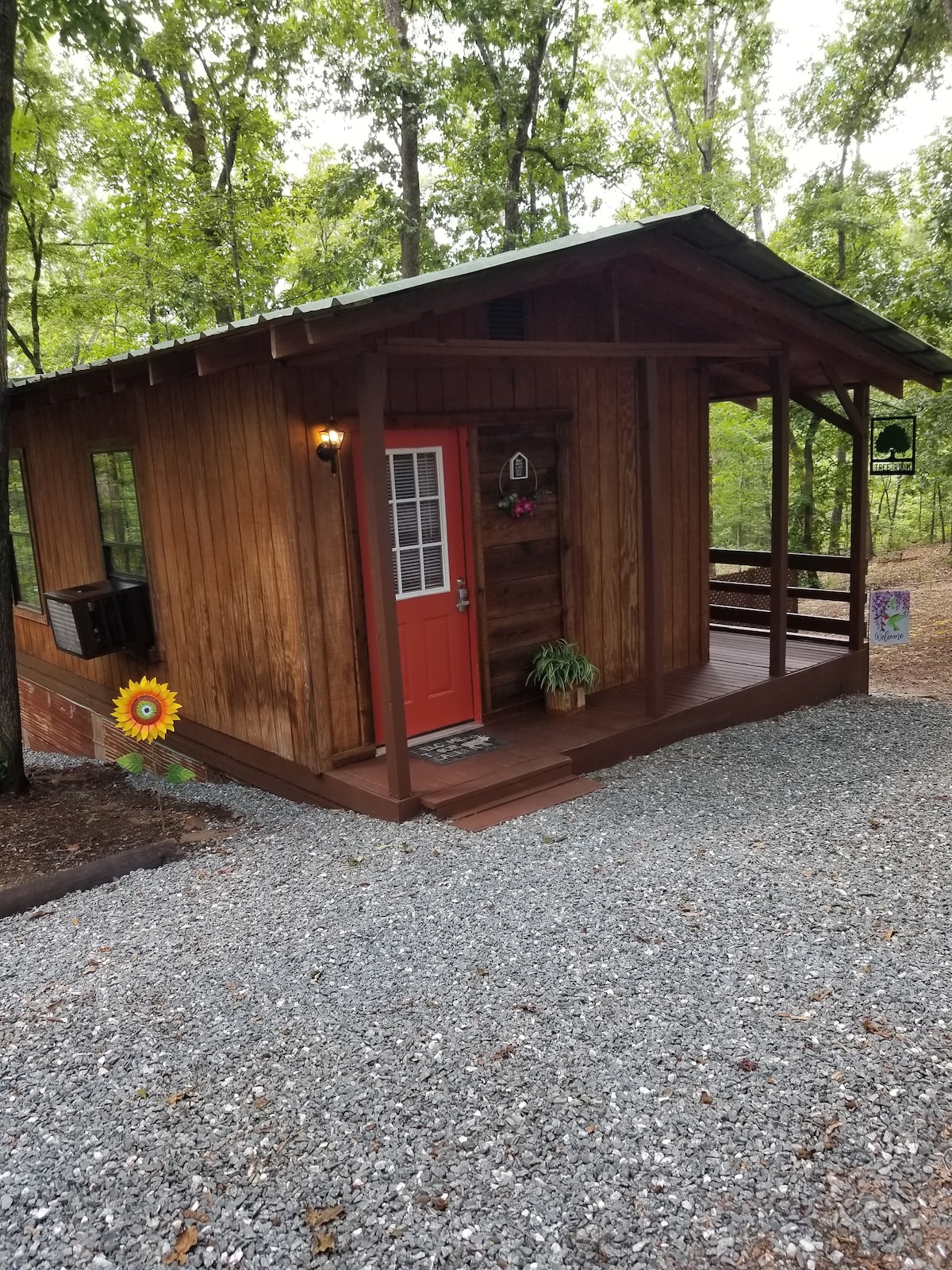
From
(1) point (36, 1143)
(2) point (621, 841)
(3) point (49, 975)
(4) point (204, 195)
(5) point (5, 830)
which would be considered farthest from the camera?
(4) point (204, 195)

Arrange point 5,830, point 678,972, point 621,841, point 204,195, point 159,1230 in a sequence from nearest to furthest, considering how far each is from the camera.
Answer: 1. point 159,1230
2. point 678,972
3. point 621,841
4. point 5,830
5. point 204,195

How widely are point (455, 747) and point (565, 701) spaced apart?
101 cm

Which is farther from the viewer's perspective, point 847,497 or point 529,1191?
point 847,497

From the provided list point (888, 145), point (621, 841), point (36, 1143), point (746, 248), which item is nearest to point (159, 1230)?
point (36, 1143)

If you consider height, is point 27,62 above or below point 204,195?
above

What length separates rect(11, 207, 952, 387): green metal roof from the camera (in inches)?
165

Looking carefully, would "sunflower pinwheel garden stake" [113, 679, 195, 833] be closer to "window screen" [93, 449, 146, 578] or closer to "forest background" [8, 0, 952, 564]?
"window screen" [93, 449, 146, 578]

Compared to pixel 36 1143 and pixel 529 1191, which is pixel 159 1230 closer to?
pixel 36 1143

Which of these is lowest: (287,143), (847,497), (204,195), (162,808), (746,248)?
(162,808)

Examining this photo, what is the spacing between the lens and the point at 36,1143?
102 inches

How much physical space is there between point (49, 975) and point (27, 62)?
13633 mm

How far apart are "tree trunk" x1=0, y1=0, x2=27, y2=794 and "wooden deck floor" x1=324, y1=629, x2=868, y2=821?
7.53ft

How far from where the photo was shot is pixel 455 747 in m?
5.87

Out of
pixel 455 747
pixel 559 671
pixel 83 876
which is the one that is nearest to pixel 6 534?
pixel 83 876
